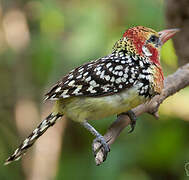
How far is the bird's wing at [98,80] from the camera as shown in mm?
2586

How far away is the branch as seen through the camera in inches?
103

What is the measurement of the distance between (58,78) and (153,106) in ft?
5.60

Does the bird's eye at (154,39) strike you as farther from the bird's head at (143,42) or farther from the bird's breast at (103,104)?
the bird's breast at (103,104)

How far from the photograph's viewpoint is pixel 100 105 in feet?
8.43

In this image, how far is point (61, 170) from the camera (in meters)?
4.21

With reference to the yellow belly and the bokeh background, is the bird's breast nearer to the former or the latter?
the yellow belly

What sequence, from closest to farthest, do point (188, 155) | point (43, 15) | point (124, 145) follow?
point (188, 155) < point (124, 145) < point (43, 15)

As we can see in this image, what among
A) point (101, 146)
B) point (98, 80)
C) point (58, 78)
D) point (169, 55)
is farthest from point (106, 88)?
point (58, 78)

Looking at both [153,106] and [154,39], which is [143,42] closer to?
[154,39]

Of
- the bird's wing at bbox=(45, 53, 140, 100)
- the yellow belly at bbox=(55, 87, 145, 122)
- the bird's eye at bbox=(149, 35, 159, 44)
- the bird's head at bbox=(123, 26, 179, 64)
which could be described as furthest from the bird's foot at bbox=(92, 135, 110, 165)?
the bird's eye at bbox=(149, 35, 159, 44)

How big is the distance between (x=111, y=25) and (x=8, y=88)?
125 centimetres

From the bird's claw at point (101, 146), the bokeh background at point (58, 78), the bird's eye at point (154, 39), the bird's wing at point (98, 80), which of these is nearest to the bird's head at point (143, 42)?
the bird's eye at point (154, 39)

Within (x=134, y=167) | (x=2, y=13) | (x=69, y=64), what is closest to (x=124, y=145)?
(x=134, y=167)

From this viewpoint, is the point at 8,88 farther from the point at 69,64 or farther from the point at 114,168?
the point at 114,168
